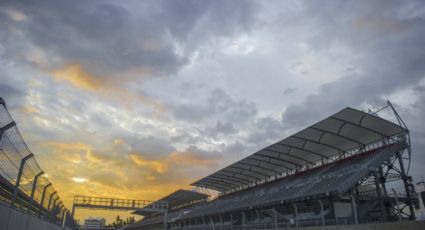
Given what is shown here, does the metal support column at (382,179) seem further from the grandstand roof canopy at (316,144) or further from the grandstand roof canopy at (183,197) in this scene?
the grandstand roof canopy at (183,197)

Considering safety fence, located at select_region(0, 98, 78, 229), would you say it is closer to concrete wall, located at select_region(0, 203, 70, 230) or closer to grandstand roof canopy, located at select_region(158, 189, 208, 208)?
concrete wall, located at select_region(0, 203, 70, 230)

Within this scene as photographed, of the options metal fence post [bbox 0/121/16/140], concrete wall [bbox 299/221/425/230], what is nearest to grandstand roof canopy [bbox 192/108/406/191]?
concrete wall [bbox 299/221/425/230]

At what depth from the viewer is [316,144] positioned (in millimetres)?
38781

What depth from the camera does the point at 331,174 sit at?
3594cm

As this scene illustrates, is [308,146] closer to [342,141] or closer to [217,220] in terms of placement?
[342,141]

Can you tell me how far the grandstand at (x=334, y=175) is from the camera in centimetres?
3023

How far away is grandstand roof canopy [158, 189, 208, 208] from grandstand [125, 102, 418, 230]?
Answer: 1831 cm

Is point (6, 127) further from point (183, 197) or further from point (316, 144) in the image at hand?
point (183, 197)

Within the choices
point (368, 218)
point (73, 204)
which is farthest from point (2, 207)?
point (73, 204)

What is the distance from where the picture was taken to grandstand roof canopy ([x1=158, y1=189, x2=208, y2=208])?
70.1 m

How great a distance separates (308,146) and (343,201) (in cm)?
910

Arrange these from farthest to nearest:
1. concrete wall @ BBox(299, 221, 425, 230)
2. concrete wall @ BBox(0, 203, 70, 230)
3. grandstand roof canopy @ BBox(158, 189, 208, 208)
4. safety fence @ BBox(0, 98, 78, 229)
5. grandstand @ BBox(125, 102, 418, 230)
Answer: grandstand roof canopy @ BBox(158, 189, 208, 208), grandstand @ BBox(125, 102, 418, 230), concrete wall @ BBox(299, 221, 425, 230), concrete wall @ BBox(0, 203, 70, 230), safety fence @ BBox(0, 98, 78, 229)

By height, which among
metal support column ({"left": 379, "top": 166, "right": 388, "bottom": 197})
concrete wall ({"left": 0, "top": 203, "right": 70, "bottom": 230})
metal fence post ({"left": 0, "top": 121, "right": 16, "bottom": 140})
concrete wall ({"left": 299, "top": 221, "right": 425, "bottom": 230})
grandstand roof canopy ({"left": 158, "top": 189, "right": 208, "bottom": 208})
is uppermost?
grandstand roof canopy ({"left": 158, "top": 189, "right": 208, "bottom": 208})

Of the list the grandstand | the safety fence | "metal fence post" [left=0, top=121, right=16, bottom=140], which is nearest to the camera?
"metal fence post" [left=0, top=121, right=16, bottom=140]
